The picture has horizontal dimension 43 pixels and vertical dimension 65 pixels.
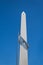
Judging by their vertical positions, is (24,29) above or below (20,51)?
above

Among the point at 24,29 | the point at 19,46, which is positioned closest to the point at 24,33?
the point at 24,29

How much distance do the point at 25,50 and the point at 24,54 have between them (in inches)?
1.4

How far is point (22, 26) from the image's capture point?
3.30ft

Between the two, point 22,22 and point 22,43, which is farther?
point 22,22

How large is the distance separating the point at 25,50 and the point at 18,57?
10cm

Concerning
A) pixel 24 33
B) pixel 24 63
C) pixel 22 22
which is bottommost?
pixel 24 63

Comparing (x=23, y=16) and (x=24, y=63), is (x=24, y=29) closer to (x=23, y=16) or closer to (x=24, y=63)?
(x=23, y=16)

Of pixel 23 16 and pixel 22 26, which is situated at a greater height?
pixel 23 16

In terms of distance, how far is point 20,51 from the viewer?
880 millimetres

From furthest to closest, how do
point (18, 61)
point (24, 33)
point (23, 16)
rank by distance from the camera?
1. point (23, 16)
2. point (24, 33)
3. point (18, 61)

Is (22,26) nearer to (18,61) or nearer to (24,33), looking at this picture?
(24,33)

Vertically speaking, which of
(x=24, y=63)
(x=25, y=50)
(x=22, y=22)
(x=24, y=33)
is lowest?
(x=24, y=63)

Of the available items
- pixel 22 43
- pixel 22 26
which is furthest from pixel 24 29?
pixel 22 43

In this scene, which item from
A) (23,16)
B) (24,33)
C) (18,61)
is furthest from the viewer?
(23,16)
